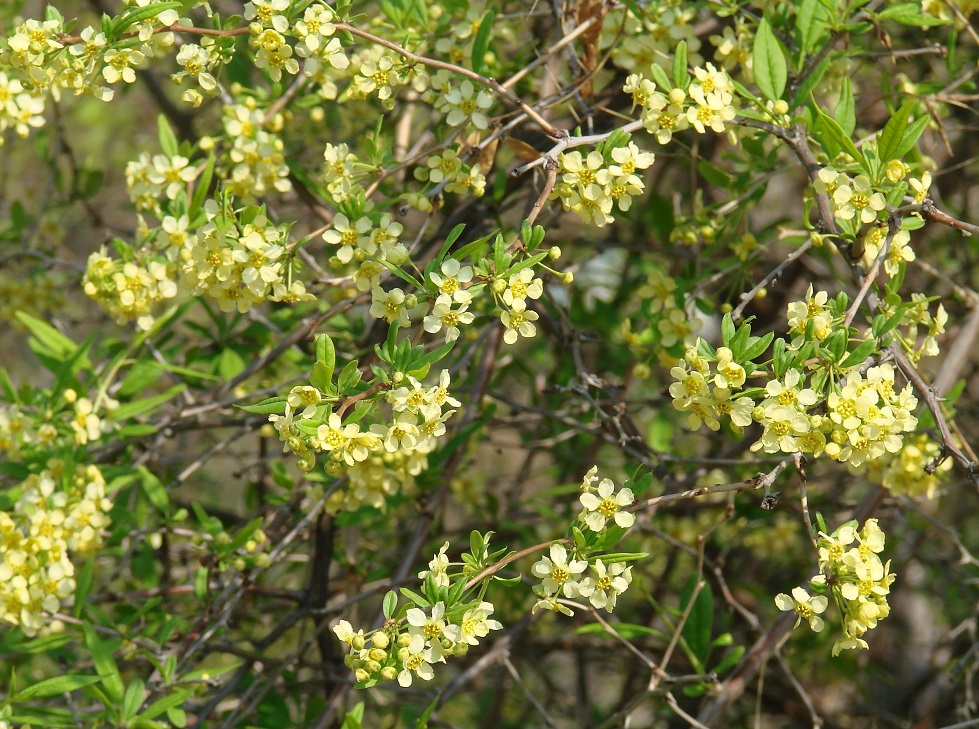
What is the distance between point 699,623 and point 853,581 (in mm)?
921

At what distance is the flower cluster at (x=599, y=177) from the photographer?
65.1 inches

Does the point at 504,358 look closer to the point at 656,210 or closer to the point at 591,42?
the point at 656,210

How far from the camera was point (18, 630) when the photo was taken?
7.40 ft

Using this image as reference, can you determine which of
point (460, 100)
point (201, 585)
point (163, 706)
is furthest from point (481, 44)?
point (163, 706)

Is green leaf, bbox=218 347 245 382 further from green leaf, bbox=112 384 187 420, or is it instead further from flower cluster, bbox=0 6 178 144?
flower cluster, bbox=0 6 178 144

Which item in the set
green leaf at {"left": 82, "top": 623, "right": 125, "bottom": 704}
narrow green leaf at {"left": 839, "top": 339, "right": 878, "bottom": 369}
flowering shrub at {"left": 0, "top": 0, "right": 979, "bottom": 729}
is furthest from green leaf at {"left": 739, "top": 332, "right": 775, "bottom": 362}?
green leaf at {"left": 82, "top": 623, "right": 125, "bottom": 704}

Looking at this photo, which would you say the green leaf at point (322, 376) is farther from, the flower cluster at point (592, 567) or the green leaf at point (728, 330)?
the green leaf at point (728, 330)

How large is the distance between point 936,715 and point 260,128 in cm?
257

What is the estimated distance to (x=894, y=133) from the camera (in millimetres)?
1670

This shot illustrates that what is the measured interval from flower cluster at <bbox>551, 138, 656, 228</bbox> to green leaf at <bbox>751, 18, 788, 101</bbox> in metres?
0.29

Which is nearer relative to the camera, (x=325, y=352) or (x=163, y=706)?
(x=325, y=352)

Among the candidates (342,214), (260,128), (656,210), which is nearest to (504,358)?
(656,210)

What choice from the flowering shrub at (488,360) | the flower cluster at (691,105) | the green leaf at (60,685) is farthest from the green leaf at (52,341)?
the flower cluster at (691,105)

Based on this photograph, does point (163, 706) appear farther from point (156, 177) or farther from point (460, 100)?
point (460, 100)
